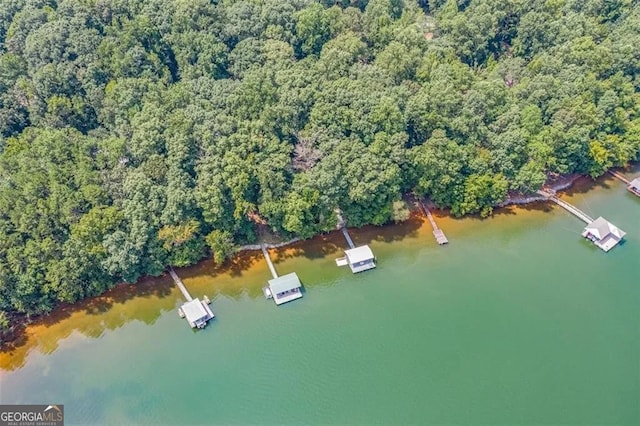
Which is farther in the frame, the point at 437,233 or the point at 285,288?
the point at 437,233

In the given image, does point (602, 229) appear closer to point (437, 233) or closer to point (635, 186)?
point (635, 186)

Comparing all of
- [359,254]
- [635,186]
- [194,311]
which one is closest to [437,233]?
[359,254]

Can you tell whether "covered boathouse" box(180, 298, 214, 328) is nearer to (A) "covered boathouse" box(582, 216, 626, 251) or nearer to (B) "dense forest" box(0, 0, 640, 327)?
(B) "dense forest" box(0, 0, 640, 327)

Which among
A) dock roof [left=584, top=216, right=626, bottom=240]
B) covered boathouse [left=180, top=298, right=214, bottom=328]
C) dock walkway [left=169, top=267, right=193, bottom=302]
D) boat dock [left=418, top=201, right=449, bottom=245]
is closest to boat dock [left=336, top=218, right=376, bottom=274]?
boat dock [left=418, top=201, right=449, bottom=245]

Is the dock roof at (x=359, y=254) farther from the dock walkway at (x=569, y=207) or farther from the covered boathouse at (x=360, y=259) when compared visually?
the dock walkway at (x=569, y=207)

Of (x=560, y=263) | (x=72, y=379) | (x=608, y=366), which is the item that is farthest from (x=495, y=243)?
(x=72, y=379)

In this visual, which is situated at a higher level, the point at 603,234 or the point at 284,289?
the point at 284,289
